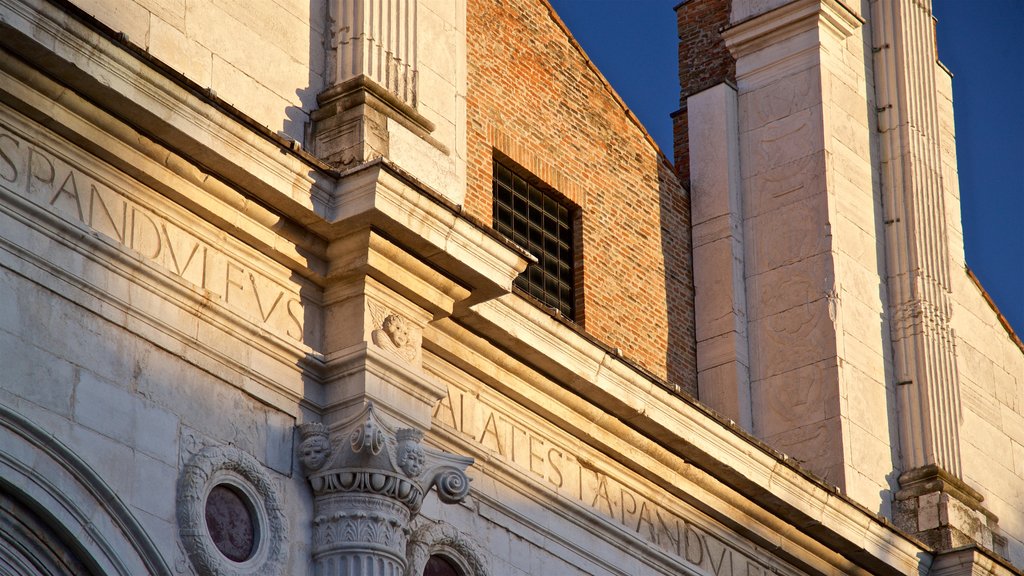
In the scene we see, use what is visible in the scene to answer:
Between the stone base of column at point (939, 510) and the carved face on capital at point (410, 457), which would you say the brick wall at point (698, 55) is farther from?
the carved face on capital at point (410, 457)

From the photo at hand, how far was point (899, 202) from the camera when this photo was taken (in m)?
21.9

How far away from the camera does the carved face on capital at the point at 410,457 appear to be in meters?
13.5

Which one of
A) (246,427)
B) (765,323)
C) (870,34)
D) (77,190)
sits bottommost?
(246,427)

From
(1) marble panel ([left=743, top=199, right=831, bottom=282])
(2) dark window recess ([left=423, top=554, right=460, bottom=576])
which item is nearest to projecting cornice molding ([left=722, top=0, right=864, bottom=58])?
(1) marble panel ([left=743, top=199, right=831, bottom=282])

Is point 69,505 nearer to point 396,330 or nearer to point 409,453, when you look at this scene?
point 409,453

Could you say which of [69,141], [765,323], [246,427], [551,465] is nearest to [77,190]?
[69,141]

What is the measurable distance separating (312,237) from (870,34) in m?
10.7

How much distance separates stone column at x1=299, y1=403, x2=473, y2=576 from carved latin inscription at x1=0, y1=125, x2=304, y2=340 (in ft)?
2.65

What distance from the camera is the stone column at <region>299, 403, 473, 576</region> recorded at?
13.2 m

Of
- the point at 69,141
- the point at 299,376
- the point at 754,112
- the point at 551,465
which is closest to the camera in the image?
the point at 69,141

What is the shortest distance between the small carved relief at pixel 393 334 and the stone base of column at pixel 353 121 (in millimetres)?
1034

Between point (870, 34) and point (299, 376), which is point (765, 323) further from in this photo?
point (299, 376)

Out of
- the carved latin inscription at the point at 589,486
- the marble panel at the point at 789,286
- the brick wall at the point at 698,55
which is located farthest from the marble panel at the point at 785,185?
the carved latin inscription at the point at 589,486

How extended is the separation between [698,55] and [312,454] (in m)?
10.6
